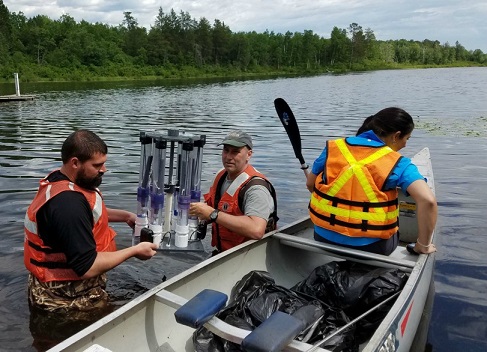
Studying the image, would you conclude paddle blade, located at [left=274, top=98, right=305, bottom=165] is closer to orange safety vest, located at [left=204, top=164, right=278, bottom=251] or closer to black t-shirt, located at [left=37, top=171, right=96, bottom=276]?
orange safety vest, located at [left=204, top=164, right=278, bottom=251]

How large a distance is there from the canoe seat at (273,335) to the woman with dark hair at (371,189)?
131 centimetres

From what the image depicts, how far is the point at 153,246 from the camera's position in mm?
3617

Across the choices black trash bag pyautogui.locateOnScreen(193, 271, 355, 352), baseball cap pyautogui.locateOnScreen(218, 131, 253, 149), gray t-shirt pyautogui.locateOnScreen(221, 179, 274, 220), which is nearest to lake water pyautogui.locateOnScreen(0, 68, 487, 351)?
gray t-shirt pyautogui.locateOnScreen(221, 179, 274, 220)

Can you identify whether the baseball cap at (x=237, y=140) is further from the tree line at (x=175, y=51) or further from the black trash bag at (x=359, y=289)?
the tree line at (x=175, y=51)

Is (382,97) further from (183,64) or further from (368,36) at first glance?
(368,36)

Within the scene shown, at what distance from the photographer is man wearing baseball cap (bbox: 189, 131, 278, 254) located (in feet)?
13.0

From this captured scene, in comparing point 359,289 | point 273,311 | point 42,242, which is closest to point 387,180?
point 359,289

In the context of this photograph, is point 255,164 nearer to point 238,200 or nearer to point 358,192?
point 238,200

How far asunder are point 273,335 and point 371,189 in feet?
4.99

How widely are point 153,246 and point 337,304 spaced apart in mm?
1446

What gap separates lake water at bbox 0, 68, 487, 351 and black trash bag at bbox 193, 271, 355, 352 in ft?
3.03

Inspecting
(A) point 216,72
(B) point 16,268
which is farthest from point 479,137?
(A) point 216,72

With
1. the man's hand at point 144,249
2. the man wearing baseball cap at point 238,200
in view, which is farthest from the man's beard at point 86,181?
the man wearing baseball cap at point 238,200

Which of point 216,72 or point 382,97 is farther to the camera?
point 216,72
